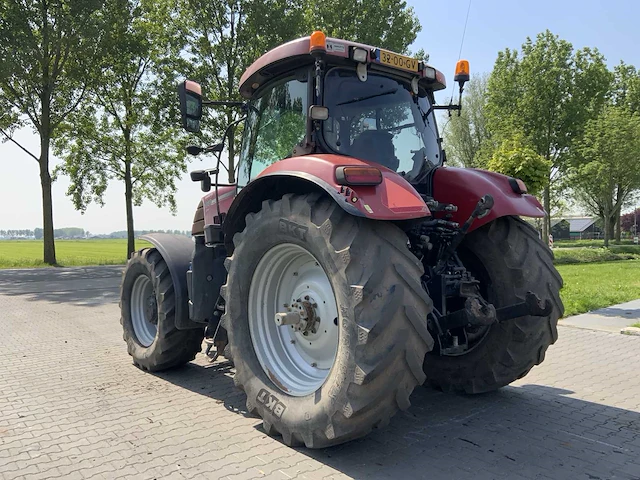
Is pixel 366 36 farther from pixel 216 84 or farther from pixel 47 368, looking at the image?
pixel 47 368

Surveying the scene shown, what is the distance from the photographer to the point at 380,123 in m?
4.07

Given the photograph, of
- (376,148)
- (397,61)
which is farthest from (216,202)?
(397,61)

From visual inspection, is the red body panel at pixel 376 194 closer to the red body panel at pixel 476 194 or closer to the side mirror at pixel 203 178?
the red body panel at pixel 476 194

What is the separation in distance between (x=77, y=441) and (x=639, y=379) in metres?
5.10

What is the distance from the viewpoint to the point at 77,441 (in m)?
3.60

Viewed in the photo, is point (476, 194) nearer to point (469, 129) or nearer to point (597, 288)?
point (597, 288)

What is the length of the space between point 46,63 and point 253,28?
7.55m

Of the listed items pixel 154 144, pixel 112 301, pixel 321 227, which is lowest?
pixel 112 301

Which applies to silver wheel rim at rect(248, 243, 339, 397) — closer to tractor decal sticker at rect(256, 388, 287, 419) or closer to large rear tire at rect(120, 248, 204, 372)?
tractor decal sticker at rect(256, 388, 287, 419)

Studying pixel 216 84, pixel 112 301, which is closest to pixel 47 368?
pixel 112 301

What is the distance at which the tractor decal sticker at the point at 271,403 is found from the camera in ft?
11.3

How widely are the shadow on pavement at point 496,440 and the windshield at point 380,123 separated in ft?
A: 6.28

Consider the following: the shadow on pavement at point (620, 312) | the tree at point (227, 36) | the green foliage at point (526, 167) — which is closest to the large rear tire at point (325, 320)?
the shadow on pavement at point (620, 312)

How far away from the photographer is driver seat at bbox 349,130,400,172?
3.91m
